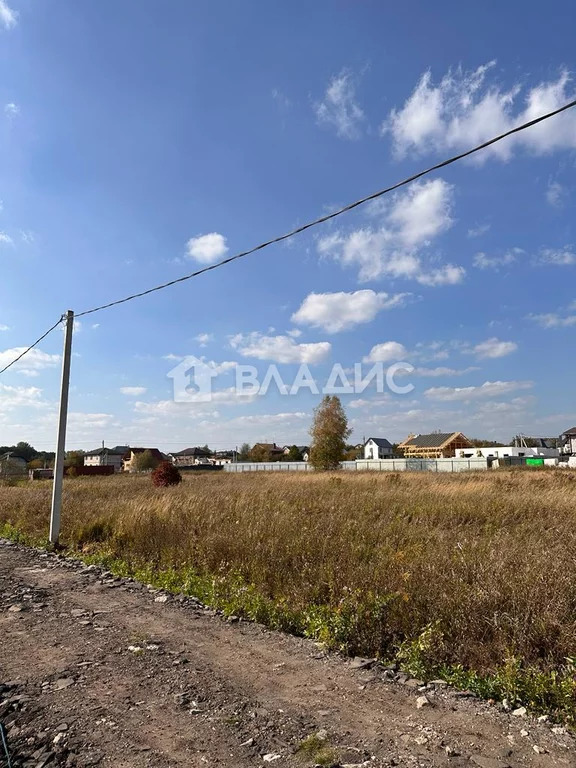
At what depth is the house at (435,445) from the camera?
87.1 meters

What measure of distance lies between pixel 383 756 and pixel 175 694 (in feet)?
4.57

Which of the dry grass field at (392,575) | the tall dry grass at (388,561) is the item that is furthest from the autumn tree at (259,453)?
the dry grass field at (392,575)

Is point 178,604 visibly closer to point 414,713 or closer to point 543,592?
point 414,713

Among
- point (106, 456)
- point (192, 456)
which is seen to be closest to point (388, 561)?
point (106, 456)

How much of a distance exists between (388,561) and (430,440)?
90.2 meters

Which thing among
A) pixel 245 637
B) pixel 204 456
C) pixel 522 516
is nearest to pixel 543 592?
pixel 245 637

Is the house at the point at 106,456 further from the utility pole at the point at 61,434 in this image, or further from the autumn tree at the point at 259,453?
the utility pole at the point at 61,434

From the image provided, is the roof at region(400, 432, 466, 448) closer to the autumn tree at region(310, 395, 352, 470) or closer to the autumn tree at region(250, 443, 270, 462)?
the autumn tree at region(250, 443, 270, 462)

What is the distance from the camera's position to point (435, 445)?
8906 cm

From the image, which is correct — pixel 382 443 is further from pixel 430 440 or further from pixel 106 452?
pixel 106 452

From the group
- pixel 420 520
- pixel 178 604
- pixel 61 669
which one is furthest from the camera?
pixel 420 520

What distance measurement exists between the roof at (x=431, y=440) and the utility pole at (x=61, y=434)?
8456cm

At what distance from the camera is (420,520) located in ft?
29.0

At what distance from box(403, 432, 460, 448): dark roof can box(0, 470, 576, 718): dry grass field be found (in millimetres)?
82477
